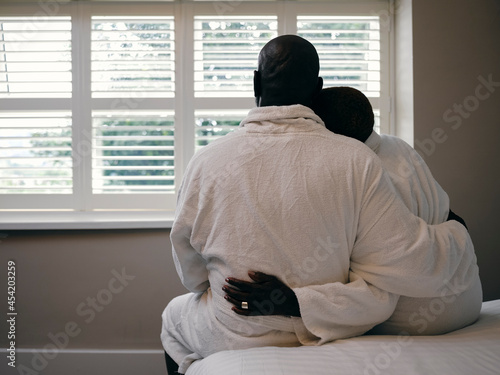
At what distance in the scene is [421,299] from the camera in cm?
130

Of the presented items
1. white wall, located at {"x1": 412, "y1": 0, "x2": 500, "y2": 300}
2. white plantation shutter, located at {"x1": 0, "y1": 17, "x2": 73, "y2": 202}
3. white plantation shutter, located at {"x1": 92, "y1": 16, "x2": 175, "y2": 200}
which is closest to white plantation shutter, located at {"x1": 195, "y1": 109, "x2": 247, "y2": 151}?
white plantation shutter, located at {"x1": 92, "y1": 16, "x2": 175, "y2": 200}

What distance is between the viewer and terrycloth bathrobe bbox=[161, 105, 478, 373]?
3.85ft

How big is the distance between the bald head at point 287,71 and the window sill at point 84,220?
52.2 inches

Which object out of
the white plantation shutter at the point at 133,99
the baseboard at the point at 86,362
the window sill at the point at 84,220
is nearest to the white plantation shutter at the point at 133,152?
the white plantation shutter at the point at 133,99

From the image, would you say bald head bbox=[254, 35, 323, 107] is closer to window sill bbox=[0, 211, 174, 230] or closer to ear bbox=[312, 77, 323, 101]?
ear bbox=[312, 77, 323, 101]

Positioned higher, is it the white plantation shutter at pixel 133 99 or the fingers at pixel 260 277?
the white plantation shutter at pixel 133 99

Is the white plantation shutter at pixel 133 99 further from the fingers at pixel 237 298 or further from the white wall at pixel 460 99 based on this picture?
the fingers at pixel 237 298

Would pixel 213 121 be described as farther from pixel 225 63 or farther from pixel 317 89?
pixel 317 89

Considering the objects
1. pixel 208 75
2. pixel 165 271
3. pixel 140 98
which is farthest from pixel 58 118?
pixel 165 271

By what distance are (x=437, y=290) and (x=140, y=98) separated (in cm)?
192

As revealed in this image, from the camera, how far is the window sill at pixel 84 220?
246cm

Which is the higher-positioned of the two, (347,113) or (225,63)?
(225,63)

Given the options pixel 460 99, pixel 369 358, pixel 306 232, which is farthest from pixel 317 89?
pixel 460 99

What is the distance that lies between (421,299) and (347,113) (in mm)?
537
